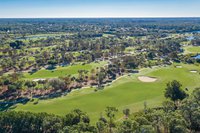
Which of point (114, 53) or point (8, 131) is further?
point (114, 53)

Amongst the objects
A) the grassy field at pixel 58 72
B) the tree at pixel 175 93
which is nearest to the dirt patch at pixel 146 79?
the tree at pixel 175 93

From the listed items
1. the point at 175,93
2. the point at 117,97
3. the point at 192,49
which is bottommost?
the point at 117,97

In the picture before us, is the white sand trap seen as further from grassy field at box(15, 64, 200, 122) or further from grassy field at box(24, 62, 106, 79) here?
grassy field at box(24, 62, 106, 79)

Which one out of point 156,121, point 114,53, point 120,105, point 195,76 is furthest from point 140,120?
point 114,53

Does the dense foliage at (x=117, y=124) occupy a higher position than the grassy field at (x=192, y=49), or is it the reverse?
the dense foliage at (x=117, y=124)

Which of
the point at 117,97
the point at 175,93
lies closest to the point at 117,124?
the point at 175,93

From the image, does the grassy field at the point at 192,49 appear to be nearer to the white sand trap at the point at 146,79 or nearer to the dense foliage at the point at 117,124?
the white sand trap at the point at 146,79

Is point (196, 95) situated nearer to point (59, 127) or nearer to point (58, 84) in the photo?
point (59, 127)

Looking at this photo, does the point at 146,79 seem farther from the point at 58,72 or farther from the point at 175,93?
the point at 58,72
